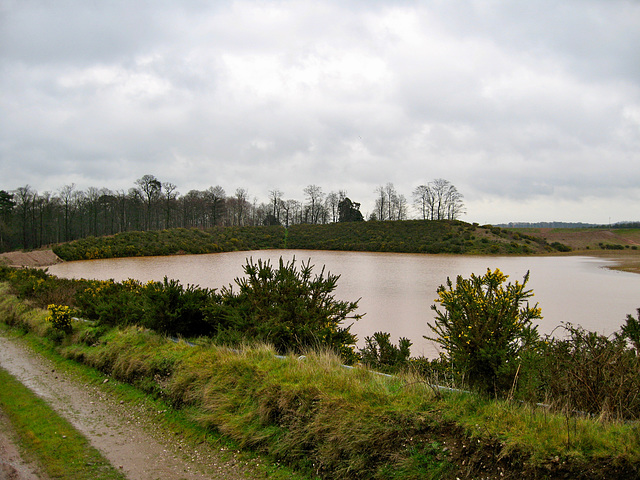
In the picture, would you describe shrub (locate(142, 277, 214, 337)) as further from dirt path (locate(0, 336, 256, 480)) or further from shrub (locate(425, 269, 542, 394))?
shrub (locate(425, 269, 542, 394))

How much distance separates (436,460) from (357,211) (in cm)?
8735

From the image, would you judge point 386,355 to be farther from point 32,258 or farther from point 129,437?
point 32,258

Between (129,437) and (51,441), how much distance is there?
0.76 m

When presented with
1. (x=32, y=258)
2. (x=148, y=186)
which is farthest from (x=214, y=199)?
(x=32, y=258)

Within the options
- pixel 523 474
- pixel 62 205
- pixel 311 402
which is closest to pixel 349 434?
pixel 311 402

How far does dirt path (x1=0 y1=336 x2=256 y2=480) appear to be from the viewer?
147 inches

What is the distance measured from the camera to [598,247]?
61.3 meters

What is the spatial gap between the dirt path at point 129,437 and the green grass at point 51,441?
10cm

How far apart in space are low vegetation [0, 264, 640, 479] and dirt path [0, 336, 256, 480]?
338 millimetres

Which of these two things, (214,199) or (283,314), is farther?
(214,199)

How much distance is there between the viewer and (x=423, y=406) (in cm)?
355

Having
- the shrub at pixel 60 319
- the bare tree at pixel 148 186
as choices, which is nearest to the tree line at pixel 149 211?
the bare tree at pixel 148 186

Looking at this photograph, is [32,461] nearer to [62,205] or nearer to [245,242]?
[245,242]

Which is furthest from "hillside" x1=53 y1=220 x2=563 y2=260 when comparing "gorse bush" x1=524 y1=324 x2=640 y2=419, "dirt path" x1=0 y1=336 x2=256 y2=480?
"gorse bush" x1=524 y1=324 x2=640 y2=419
